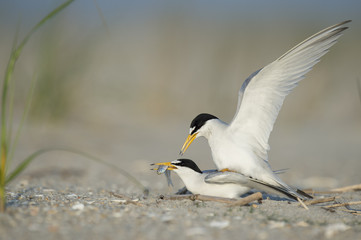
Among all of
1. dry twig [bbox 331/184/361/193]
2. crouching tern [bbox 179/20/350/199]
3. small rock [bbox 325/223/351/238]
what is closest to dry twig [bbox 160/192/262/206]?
crouching tern [bbox 179/20/350/199]

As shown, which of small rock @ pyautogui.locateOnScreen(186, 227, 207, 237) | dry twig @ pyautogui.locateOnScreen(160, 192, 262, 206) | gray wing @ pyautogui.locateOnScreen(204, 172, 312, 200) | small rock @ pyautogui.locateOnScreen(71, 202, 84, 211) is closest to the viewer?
small rock @ pyautogui.locateOnScreen(186, 227, 207, 237)

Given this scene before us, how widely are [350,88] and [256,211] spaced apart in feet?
38.6

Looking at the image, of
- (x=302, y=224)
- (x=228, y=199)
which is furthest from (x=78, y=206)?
(x=302, y=224)

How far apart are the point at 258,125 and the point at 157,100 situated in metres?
9.74

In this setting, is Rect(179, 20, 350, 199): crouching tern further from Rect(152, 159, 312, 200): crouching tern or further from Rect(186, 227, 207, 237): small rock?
Rect(186, 227, 207, 237): small rock

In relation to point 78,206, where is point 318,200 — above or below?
below

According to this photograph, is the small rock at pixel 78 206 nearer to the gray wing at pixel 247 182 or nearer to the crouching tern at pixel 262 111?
the gray wing at pixel 247 182

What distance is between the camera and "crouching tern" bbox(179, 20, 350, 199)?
11.8 feet

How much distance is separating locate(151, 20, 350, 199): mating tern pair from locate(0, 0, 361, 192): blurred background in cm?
121

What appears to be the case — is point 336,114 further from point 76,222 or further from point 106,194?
point 76,222

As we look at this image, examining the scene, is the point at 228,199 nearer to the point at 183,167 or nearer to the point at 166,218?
the point at 183,167

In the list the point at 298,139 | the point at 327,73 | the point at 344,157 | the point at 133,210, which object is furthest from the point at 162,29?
the point at 133,210

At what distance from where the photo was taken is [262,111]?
11.9 ft

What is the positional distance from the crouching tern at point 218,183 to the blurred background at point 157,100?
1205mm
